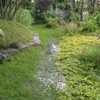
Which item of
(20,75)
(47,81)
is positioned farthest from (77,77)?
(20,75)

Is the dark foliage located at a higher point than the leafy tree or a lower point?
higher

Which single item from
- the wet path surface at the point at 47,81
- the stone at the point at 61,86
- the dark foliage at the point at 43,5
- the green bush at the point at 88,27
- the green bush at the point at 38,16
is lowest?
the stone at the point at 61,86

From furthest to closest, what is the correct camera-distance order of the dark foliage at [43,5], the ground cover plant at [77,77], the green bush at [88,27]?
the dark foliage at [43,5] → the green bush at [88,27] → the ground cover plant at [77,77]

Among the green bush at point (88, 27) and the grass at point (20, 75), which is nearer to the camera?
the grass at point (20, 75)

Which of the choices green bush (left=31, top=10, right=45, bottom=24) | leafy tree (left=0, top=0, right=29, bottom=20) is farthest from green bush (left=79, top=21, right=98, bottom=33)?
green bush (left=31, top=10, right=45, bottom=24)

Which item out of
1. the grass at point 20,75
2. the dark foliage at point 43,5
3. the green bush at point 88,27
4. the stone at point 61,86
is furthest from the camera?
the dark foliage at point 43,5

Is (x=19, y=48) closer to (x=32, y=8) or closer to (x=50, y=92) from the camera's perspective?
(x=50, y=92)

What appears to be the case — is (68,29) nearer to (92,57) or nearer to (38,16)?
(92,57)

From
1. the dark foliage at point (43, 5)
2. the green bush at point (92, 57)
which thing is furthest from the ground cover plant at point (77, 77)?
the dark foliage at point (43, 5)

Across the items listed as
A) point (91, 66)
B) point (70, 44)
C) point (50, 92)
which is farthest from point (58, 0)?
point (50, 92)

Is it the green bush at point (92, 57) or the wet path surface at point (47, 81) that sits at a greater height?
the green bush at point (92, 57)

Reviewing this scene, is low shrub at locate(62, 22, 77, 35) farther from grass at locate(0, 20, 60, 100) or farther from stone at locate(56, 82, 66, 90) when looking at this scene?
stone at locate(56, 82, 66, 90)

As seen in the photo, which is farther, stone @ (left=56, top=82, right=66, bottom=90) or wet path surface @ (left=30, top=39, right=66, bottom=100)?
stone @ (left=56, top=82, right=66, bottom=90)

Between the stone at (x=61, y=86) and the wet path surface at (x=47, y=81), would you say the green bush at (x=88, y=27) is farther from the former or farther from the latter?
the stone at (x=61, y=86)
